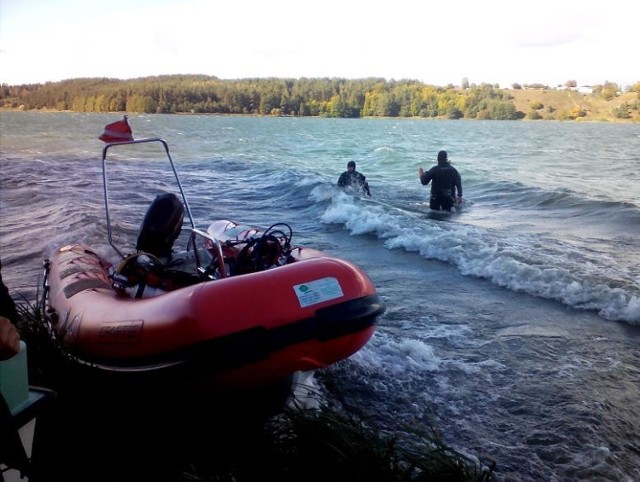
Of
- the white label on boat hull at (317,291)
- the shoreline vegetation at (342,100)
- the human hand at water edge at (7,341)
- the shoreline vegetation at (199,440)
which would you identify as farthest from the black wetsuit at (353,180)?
the shoreline vegetation at (342,100)

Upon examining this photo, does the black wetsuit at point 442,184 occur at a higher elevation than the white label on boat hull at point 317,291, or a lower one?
lower

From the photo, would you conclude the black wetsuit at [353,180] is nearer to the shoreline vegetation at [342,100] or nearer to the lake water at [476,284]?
the lake water at [476,284]

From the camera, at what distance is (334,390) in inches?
177

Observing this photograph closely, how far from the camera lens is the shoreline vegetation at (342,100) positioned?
360 ft

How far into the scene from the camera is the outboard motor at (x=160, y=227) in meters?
5.12

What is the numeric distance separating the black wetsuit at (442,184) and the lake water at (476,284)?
40cm

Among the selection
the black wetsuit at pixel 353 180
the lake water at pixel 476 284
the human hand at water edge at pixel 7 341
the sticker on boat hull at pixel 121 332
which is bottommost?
the lake water at pixel 476 284

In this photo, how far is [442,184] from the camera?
1261 cm

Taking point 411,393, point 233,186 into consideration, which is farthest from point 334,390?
point 233,186

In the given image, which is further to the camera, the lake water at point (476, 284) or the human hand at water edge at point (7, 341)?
the lake water at point (476, 284)

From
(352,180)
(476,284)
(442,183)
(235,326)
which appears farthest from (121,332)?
(352,180)

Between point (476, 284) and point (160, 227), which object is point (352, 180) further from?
point (160, 227)

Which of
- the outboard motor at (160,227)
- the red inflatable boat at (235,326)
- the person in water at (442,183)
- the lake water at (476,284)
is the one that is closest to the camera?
the red inflatable boat at (235,326)

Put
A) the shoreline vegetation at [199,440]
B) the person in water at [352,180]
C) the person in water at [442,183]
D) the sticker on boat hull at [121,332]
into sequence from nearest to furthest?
the shoreline vegetation at [199,440]
the sticker on boat hull at [121,332]
the person in water at [442,183]
the person in water at [352,180]
